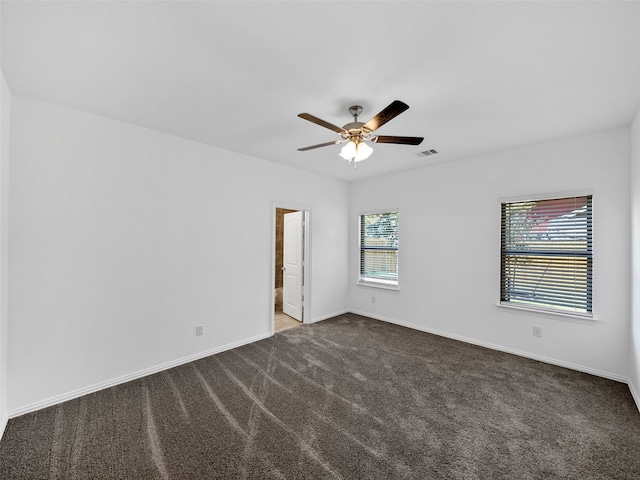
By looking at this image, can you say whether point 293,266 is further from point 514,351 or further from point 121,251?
point 514,351

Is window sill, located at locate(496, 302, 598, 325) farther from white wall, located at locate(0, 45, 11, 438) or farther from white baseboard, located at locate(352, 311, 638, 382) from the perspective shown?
white wall, located at locate(0, 45, 11, 438)

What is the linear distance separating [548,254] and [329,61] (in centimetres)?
346

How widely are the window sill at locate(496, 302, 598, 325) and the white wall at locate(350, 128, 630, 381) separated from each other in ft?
0.13

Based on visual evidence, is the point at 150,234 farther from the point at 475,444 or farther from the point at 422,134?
the point at 475,444

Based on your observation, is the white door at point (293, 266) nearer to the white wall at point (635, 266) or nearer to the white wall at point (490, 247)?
the white wall at point (490, 247)

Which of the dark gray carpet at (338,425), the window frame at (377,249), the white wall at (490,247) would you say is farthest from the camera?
the window frame at (377,249)

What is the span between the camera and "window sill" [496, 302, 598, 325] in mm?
3150

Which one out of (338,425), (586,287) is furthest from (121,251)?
(586,287)

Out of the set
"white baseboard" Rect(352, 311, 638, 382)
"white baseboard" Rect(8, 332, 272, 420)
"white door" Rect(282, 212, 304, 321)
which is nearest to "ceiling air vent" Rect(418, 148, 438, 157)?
"white door" Rect(282, 212, 304, 321)

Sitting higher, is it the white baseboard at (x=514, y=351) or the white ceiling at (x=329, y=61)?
the white ceiling at (x=329, y=61)

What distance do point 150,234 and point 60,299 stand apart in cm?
95

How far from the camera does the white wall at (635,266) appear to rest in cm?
260

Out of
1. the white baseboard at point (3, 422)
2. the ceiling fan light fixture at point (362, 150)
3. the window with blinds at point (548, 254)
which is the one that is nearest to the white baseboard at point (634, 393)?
the window with blinds at point (548, 254)

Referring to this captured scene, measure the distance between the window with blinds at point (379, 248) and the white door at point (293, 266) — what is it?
1309 mm
